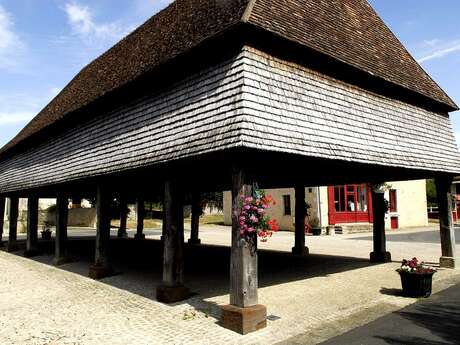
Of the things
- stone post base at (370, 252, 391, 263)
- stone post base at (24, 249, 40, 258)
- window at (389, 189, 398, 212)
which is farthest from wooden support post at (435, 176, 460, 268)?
window at (389, 189, 398, 212)

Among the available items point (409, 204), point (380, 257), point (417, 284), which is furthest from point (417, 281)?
point (409, 204)

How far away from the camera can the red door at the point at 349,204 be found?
2666 centimetres

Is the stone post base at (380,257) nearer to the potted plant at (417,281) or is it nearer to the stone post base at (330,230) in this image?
the potted plant at (417,281)

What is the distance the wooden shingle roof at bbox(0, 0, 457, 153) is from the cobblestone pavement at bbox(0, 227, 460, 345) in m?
4.99

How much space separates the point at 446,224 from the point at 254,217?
8.42 meters

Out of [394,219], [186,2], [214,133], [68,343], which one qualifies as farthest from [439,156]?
[394,219]

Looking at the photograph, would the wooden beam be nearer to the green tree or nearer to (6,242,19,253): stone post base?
(6,242,19,253): stone post base

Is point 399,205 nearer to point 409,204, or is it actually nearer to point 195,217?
point 409,204

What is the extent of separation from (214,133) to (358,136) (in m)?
3.68

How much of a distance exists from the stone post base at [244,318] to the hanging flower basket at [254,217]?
1153 millimetres

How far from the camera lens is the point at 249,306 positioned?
255 inches

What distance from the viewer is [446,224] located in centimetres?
1226

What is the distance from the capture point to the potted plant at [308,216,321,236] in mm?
25719

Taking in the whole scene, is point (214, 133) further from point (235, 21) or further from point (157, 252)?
point (157, 252)
